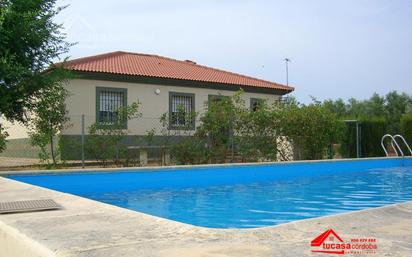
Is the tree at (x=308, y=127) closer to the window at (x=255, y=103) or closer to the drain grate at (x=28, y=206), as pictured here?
the window at (x=255, y=103)

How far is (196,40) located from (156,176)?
8.94 metres

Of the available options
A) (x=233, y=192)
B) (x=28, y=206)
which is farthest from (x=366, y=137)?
(x=28, y=206)

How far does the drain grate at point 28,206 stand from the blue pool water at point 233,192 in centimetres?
199

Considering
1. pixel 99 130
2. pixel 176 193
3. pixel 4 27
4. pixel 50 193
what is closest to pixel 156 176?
pixel 176 193

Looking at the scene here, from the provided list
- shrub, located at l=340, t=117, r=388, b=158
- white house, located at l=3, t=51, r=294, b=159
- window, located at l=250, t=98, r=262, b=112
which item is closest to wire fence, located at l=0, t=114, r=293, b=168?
white house, located at l=3, t=51, r=294, b=159

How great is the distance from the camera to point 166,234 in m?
3.41

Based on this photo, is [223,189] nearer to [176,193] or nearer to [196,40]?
Answer: [176,193]

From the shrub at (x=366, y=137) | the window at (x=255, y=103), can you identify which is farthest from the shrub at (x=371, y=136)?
the window at (x=255, y=103)

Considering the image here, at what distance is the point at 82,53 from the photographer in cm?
2142

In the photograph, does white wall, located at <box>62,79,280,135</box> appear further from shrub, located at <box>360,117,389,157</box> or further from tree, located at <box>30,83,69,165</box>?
shrub, located at <box>360,117,389,157</box>

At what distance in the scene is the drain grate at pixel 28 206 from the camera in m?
4.68

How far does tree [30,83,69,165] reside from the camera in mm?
13631

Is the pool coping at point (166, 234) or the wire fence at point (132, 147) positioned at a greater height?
the wire fence at point (132, 147)

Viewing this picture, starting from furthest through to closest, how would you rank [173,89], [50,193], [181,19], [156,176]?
[173,89], [181,19], [156,176], [50,193]
